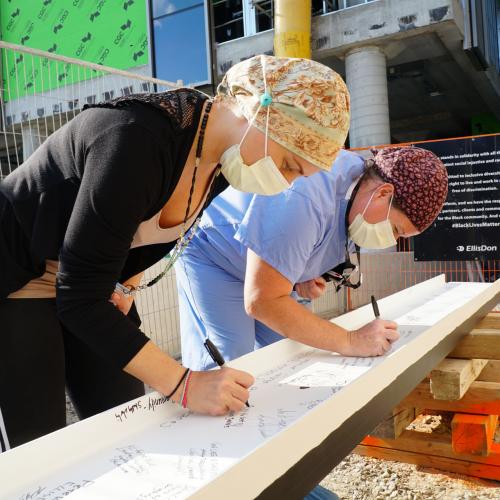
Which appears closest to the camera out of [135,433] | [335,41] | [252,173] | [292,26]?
[135,433]

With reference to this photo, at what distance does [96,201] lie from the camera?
96 centimetres

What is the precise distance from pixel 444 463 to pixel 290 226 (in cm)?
151

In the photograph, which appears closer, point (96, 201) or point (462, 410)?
point (96, 201)

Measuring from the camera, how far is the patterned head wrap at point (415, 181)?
5.40ft

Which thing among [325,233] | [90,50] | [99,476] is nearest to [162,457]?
[99,476]

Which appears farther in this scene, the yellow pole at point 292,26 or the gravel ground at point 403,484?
the yellow pole at point 292,26

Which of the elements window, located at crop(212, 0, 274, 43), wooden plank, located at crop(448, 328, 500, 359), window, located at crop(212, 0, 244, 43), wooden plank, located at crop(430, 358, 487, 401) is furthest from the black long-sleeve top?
window, located at crop(212, 0, 244, 43)

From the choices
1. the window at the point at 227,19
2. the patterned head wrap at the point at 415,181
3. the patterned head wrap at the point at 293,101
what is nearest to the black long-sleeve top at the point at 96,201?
the patterned head wrap at the point at 293,101

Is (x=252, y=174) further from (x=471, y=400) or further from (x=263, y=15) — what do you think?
(x=263, y=15)

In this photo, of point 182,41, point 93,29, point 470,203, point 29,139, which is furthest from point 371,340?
point 93,29

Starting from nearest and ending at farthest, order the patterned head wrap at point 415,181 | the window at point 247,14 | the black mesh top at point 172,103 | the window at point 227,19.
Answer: the black mesh top at point 172,103, the patterned head wrap at point 415,181, the window at point 247,14, the window at point 227,19

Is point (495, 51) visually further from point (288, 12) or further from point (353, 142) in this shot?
point (288, 12)

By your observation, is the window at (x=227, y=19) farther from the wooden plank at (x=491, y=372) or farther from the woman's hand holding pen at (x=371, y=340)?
the woman's hand holding pen at (x=371, y=340)

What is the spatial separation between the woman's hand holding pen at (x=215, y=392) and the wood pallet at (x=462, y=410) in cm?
103
